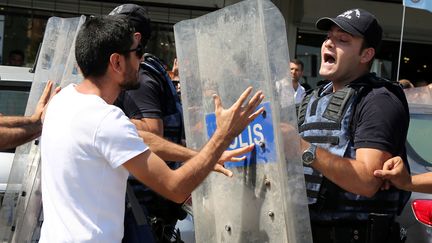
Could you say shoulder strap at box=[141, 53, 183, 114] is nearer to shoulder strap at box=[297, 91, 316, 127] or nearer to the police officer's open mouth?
shoulder strap at box=[297, 91, 316, 127]

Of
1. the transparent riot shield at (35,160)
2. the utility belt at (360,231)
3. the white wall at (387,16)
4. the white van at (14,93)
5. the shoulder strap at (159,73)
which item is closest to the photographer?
the utility belt at (360,231)

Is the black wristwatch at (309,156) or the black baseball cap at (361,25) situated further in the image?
the black baseball cap at (361,25)

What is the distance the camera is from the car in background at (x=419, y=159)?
10.8ft

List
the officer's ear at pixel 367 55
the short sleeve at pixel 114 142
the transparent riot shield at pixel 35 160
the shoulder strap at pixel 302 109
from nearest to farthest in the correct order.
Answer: the short sleeve at pixel 114 142, the officer's ear at pixel 367 55, the shoulder strap at pixel 302 109, the transparent riot shield at pixel 35 160

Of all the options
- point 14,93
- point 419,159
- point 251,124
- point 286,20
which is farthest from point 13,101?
point 286,20

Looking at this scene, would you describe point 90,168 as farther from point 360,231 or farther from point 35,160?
A: point 35,160

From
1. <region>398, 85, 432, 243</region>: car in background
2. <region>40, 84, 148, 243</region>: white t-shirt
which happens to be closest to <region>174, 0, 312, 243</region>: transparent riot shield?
<region>40, 84, 148, 243</region>: white t-shirt

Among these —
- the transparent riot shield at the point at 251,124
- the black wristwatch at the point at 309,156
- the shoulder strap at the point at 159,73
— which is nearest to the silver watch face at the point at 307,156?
the black wristwatch at the point at 309,156

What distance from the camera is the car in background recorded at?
328 centimetres

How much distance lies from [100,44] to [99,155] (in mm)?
395

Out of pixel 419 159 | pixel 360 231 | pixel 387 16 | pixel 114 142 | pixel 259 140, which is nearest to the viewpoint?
pixel 114 142

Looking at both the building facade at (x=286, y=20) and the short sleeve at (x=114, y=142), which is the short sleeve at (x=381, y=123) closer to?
the short sleeve at (x=114, y=142)

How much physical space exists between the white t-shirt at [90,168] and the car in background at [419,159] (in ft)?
5.80

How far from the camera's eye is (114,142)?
2008 millimetres
